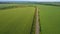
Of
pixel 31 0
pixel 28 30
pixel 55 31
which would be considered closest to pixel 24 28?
pixel 28 30

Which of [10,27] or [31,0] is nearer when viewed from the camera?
[10,27]

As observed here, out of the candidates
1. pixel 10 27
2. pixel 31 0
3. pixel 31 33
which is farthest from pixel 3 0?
pixel 31 33

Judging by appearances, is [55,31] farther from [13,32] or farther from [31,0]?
[31,0]

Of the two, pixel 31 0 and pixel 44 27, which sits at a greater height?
pixel 31 0

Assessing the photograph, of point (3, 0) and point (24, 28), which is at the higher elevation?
point (3, 0)

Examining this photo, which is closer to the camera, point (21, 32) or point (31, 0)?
point (21, 32)

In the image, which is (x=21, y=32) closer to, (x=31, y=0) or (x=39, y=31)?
(x=39, y=31)

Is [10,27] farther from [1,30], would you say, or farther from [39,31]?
[39,31]

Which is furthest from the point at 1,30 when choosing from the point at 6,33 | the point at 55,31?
the point at 55,31
